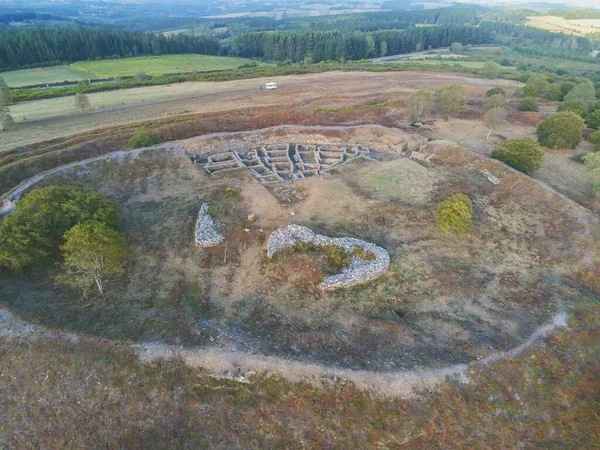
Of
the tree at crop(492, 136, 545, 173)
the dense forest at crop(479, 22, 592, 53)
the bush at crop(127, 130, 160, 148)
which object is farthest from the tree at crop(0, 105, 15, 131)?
the dense forest at crop(479, 22, 592, 53)

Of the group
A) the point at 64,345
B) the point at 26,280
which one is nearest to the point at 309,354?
the point at 64,345

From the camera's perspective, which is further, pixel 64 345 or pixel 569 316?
pixel 569 316

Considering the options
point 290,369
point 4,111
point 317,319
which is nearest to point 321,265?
point 317,319

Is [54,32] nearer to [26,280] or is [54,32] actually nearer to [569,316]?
[26,280]

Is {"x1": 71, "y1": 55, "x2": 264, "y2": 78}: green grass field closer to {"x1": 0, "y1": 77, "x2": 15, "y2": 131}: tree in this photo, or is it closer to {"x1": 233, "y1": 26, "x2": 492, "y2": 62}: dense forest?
{"x1": 233, "y1": 26, "x2": 492, "y2": 62}: dense forest

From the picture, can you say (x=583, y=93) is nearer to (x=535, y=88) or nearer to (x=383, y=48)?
(x=535, y=88)
